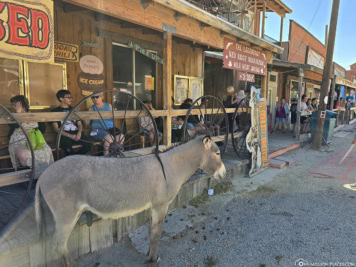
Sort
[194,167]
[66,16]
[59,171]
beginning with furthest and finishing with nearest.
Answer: [66,16] → [194,167] → [59,171]

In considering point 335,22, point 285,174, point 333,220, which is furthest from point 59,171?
point 335,22

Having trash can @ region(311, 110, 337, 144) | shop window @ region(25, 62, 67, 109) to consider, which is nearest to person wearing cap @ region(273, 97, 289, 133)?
trash can @ region(311, 110, 337, 144)

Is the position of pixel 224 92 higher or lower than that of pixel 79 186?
higher

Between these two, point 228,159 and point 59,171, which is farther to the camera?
point 228,159

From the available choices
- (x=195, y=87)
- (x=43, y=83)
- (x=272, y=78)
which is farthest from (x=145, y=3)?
(x=272, y=78)

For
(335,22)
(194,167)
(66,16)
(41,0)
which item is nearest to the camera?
(41,0)

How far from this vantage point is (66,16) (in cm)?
448

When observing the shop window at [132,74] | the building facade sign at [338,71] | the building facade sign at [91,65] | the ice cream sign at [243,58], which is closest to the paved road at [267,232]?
the ice cream sign at [243,58]

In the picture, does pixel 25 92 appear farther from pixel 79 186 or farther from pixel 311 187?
pixel 311 187

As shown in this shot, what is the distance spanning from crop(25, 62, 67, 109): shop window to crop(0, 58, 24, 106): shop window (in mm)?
107

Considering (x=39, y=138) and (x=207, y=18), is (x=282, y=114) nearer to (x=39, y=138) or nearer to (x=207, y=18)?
(x=207, y=18)

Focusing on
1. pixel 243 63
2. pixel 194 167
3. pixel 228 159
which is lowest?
pixel 228 159

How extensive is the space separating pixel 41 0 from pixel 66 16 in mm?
2128

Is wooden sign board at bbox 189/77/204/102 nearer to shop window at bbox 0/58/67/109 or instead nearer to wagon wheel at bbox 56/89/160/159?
wagon wheel at bbox 56/89/160/159
